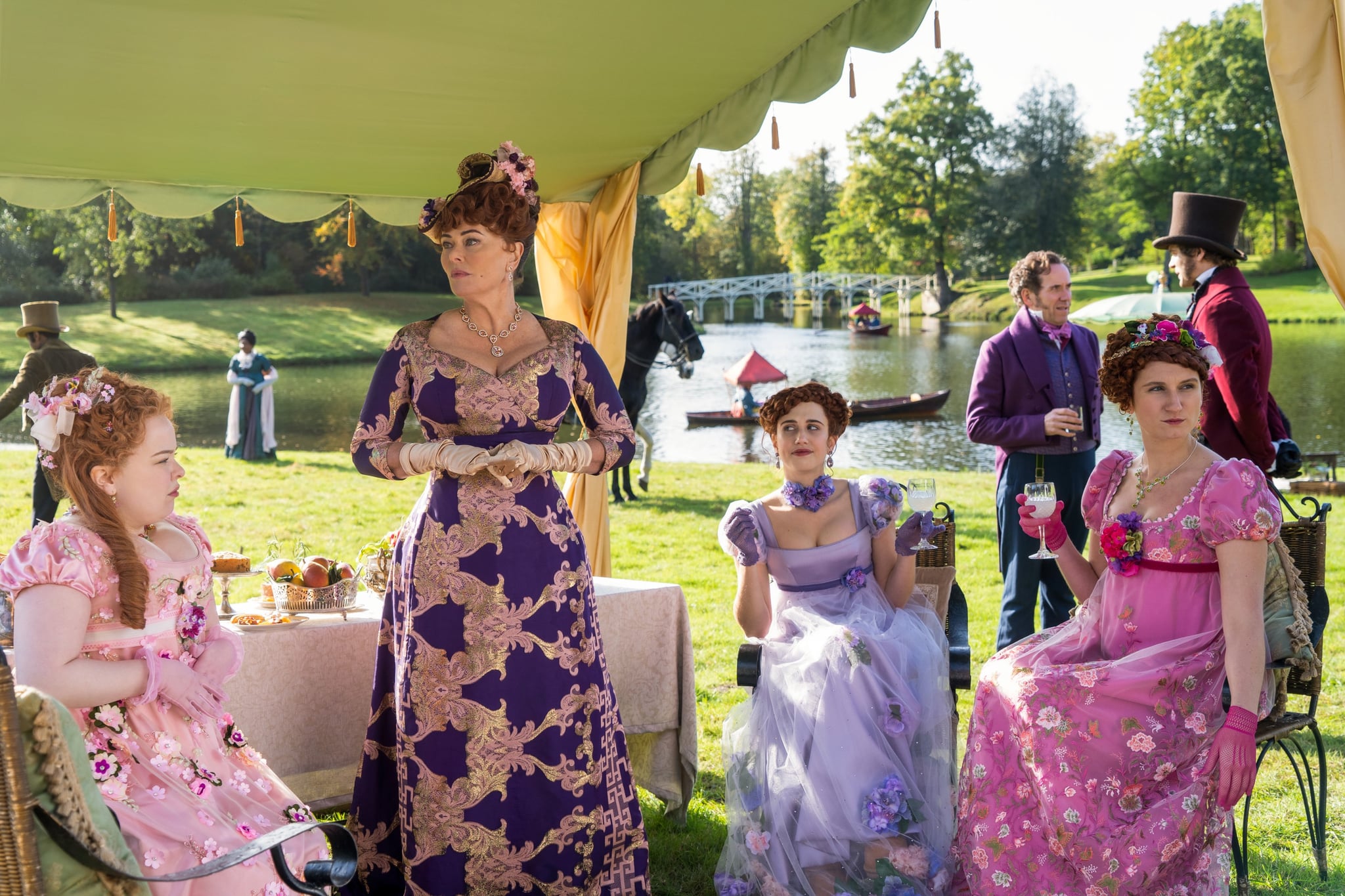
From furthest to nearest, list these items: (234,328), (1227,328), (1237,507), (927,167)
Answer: (927,167) → (234,328) → (1227,328) → (1237,507)

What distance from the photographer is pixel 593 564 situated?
5023 millimetres

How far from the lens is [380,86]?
375 centimetres

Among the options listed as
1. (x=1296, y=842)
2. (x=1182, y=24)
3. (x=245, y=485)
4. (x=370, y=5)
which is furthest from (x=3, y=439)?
(x=1182, y=24)

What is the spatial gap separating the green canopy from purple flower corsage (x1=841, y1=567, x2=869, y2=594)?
1.63 metres

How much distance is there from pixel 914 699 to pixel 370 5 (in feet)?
8.08

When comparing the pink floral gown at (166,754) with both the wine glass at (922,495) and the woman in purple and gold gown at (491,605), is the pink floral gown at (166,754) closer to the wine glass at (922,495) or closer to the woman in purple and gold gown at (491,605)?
the woman in purple and gold gown at (491,605)

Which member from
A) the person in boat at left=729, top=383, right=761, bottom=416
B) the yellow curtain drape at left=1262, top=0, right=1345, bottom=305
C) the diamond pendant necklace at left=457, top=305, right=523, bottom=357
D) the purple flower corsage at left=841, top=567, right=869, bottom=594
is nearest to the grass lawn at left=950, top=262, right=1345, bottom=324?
the person in boat at left=729, top=383, right=761, bottom=416

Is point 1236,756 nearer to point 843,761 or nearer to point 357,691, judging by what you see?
point 843,761

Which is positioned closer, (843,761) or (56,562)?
(56,562)

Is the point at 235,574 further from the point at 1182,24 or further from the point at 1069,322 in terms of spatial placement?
the point at 1182,24

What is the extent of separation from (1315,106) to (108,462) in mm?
2473

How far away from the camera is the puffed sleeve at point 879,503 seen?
364 cm

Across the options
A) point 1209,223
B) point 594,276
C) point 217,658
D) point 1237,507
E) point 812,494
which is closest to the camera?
point 217,658

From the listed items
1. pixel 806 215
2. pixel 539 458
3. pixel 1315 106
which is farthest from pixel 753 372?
pixel 806 215
